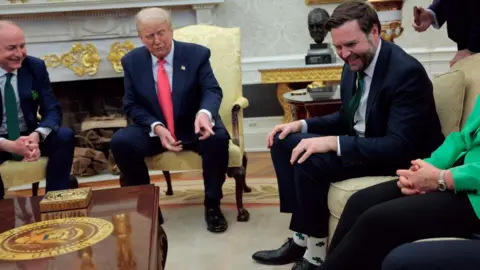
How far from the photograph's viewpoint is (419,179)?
163 centimetres

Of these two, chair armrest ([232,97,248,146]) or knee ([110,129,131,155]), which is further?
chair armrest ([232,97,248,146])

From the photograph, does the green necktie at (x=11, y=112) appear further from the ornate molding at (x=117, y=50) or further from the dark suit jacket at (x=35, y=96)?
the ornate molding at (x=117, y=50)

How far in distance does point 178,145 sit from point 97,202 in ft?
2.75

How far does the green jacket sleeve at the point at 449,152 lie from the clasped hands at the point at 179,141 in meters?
1.21

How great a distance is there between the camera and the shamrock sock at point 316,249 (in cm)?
209

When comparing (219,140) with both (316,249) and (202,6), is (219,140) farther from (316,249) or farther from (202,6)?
(202,6)

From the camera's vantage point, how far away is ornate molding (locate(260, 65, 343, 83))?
379 cm

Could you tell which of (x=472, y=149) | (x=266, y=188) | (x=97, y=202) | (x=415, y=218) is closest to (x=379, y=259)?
(x=415, y=218)

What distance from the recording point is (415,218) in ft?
5.00

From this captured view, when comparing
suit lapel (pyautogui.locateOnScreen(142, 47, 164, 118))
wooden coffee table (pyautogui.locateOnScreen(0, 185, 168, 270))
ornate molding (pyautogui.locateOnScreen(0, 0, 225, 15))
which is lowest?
wooden coffee table (pyautogui.locateOnScreen(0, 185, 168, 270))

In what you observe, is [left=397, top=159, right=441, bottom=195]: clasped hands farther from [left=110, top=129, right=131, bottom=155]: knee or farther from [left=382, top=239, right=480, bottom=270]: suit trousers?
[left=110, top=129, right=131, bottom=155]: knee

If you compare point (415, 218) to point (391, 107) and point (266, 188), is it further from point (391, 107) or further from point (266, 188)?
point (266, 188)

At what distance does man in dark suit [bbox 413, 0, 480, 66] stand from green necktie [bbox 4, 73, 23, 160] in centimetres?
212

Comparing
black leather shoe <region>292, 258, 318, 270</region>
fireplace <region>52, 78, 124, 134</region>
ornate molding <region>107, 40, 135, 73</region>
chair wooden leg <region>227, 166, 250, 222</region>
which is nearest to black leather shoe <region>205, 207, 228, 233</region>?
chair wooden leg <region>227, 166, 250, 222</region>
